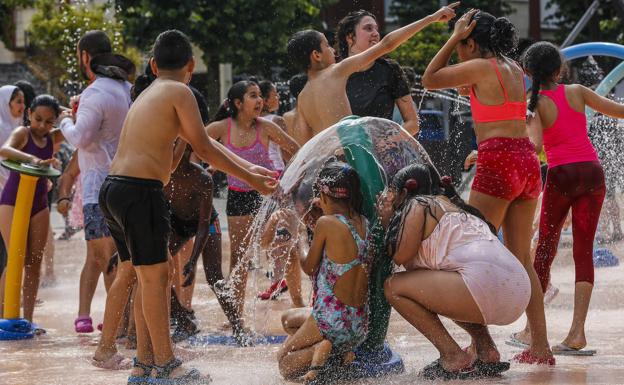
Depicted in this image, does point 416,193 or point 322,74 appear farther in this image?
point 322,74

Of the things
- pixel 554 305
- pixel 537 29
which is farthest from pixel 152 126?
pixel 537 29

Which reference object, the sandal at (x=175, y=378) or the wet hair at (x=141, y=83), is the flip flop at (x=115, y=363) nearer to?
the sandal at (x=175, y=378)

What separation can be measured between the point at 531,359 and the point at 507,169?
900mm

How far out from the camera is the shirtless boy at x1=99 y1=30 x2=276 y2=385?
4.80 metres

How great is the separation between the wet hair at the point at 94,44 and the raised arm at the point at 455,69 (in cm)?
222

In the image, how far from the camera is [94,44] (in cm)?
645

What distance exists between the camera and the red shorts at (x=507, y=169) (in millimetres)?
5094

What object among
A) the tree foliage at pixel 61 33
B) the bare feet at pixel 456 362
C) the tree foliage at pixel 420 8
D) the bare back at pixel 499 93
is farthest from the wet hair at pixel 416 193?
the tree foliage at pixel 420 8

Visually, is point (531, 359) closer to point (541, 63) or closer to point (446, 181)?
point (446, 181)

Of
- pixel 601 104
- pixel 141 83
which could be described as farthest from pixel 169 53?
pixel 601 104

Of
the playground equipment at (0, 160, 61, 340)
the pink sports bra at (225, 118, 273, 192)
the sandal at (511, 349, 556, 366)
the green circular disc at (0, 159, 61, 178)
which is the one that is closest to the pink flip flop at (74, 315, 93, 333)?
the playground equipment at (0, 160, 61, 340)

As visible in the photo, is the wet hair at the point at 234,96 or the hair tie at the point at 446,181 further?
the wet hair at the point at 234,96

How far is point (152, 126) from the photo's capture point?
4797mm

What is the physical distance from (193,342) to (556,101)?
2.44 meters
